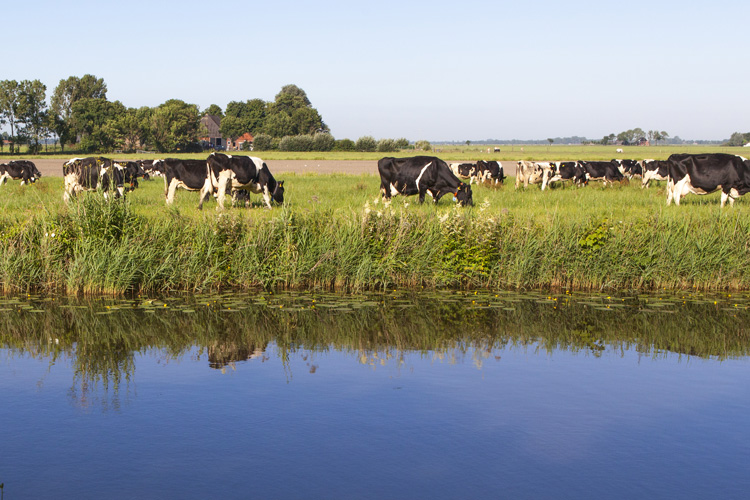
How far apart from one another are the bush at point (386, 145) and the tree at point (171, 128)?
31.1 metres

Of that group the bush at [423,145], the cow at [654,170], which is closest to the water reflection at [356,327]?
the cow at [654,170]

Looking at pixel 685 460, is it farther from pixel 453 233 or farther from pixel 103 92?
pixel 103 92

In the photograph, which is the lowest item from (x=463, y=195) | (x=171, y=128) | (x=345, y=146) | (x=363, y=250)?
(x=363, y=250)

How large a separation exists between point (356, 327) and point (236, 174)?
39.0 ft

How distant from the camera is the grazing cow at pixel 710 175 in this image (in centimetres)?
2214

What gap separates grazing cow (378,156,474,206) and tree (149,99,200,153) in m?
91.2

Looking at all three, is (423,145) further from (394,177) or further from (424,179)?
(424,179)

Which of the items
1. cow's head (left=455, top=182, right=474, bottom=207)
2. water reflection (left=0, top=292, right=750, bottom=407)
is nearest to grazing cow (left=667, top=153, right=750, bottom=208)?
cow's head (left=455, top=182, right=474, bottom=207)

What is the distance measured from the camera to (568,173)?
34562 millimetres

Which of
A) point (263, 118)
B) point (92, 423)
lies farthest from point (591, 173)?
point (263, 118)

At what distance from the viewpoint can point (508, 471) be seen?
20.7 feet

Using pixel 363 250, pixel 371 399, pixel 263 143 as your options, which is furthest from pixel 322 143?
pixel 371 399

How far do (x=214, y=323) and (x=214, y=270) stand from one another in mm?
2424

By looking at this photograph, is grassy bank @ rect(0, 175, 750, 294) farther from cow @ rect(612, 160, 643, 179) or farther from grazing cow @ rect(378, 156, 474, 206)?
cow @ rect(612, 160, 643, 179)
